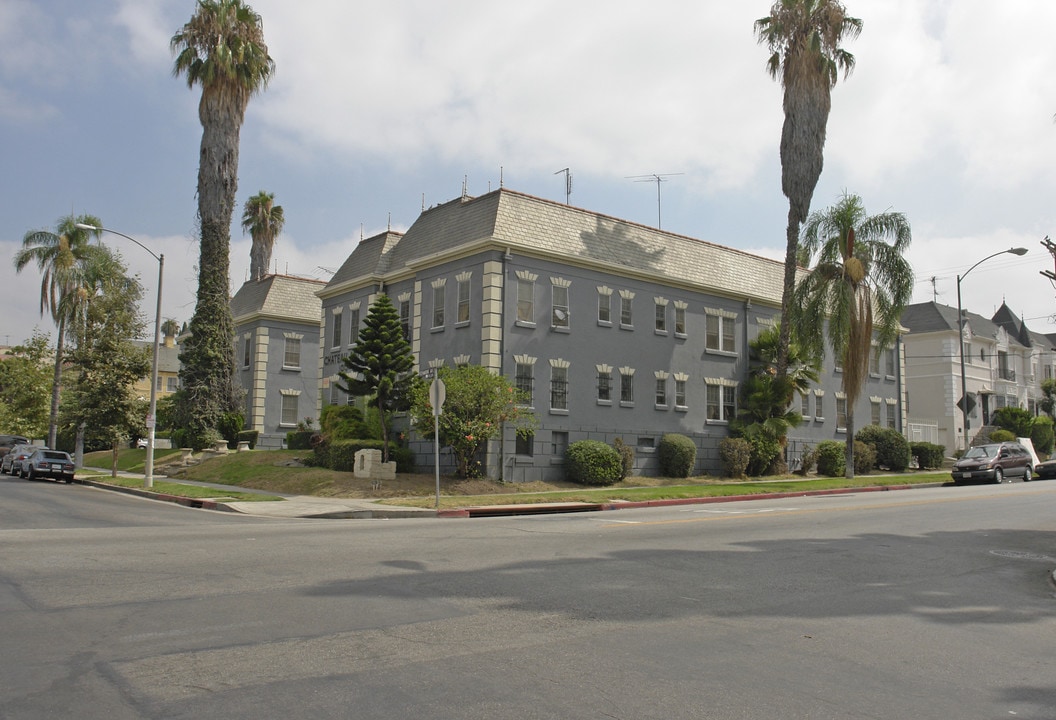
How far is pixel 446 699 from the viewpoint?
5574 millimetres

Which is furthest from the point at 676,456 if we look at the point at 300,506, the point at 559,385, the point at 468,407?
the point at 300,506

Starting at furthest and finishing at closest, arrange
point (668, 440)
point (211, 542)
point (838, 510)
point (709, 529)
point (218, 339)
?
point (218, 339) < point (668, 440) < point (838, 510) < point (709, 529) < point (211, 542)

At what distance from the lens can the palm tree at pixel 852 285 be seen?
33.6m

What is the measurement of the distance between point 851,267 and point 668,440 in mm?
9764

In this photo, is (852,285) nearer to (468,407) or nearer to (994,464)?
(994,464)

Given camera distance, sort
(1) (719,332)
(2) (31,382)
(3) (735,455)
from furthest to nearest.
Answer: (2) (31,382)
(1) (719,332)
(3) (735,455)

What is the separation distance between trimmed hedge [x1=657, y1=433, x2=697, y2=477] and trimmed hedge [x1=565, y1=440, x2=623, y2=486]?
3.10 meters

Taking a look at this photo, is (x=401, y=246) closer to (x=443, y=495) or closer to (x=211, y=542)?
(x=443, y=495)

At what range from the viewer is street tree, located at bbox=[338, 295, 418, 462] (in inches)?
1093

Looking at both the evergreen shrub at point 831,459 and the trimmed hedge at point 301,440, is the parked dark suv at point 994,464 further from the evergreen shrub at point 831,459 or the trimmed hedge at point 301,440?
the trimmed hedge at point 301,440

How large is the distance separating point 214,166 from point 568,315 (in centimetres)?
1730

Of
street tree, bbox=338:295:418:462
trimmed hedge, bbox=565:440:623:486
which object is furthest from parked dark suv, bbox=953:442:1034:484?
street tree, bbox=338:295:418:462

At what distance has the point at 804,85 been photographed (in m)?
33.5

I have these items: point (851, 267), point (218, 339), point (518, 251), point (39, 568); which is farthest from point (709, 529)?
point (218, 339)
